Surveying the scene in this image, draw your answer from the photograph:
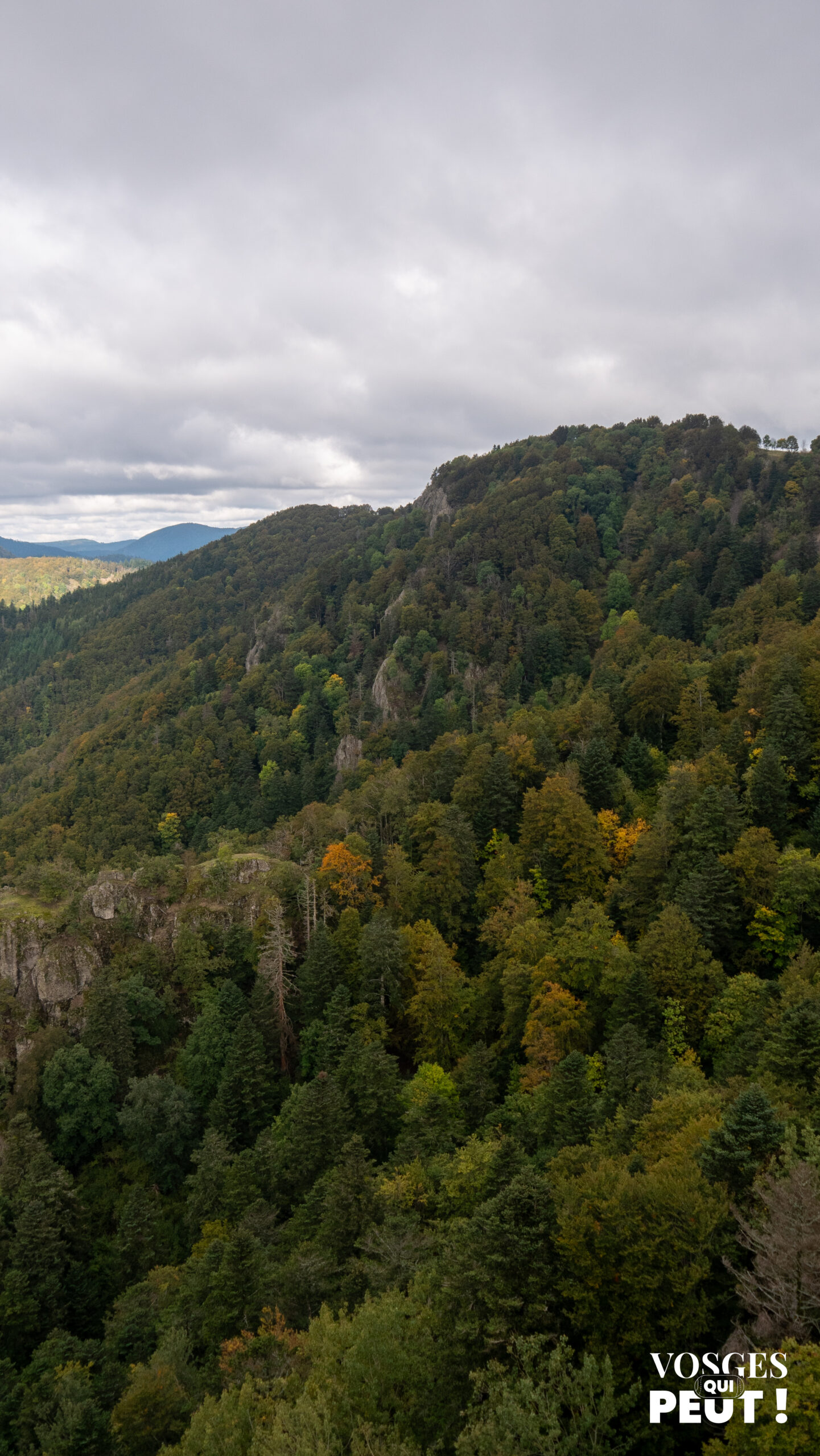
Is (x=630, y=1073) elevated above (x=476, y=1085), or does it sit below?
above

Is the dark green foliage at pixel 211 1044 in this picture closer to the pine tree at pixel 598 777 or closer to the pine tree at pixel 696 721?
the pine tree at pixel 598 777

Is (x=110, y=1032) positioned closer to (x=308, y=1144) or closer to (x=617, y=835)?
(x=308, y=1144)

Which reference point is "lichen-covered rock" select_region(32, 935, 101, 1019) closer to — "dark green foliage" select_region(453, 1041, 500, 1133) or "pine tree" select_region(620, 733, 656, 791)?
"dark green foliage" select_region(453, 1041, 500, 1133)

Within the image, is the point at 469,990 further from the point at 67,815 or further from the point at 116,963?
the point at 67,815

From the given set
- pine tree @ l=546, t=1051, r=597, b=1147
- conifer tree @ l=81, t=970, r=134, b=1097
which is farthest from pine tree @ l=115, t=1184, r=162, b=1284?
pine tree @ l=546, t=1051, r=597, b=1147

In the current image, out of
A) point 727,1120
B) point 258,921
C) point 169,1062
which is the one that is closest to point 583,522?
point 258,921

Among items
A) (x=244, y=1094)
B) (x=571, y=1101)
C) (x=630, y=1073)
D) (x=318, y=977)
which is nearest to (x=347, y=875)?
(x=318, y=977)
